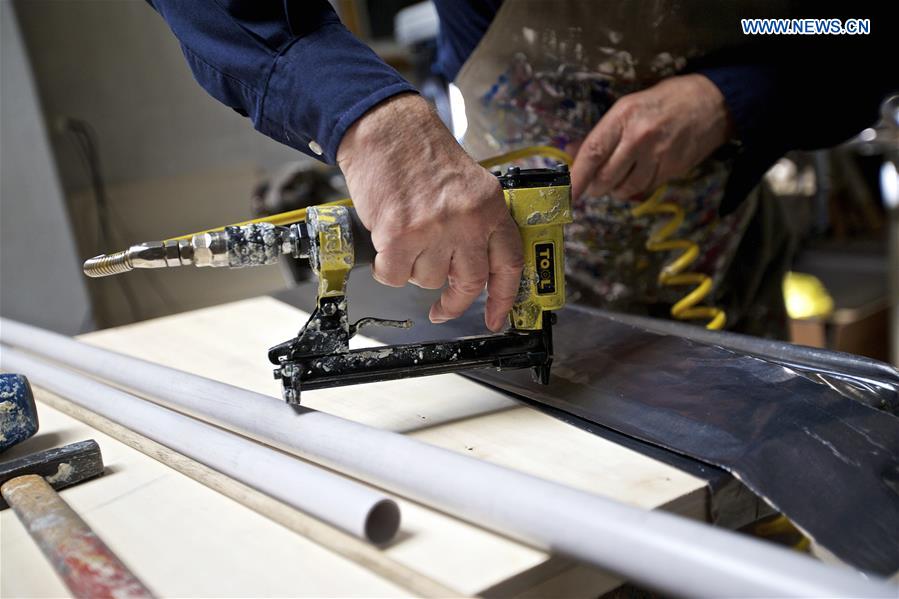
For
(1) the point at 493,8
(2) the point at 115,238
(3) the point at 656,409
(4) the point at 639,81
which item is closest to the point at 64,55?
(2) the point at 115,238

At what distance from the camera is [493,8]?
4.28ft

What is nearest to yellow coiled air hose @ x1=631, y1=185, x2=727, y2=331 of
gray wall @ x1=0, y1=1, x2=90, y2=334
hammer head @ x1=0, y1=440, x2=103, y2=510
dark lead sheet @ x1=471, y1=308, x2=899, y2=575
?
dark lead sheet @ x1=471, y1=308, x2=899, y2=575

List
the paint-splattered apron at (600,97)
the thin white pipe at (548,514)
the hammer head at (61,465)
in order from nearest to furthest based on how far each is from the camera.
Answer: the thin white pipe at (548,514)
the hammer head at (61,465)
the paint-splattered apron at (600,97)

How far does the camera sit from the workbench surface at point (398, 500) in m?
0.58

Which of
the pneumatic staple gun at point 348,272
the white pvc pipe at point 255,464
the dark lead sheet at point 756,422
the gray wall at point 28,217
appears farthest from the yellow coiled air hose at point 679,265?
the gray wall at point 28,217

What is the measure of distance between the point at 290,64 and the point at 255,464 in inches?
17.7

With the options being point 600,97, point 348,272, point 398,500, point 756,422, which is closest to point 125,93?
point 600,97

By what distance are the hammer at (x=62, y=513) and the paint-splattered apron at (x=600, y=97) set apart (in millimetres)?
888

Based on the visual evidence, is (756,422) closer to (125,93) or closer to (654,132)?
(654,132)

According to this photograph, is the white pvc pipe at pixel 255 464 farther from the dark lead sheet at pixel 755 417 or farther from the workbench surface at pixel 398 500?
the dark lead sheet at pixel 755 417

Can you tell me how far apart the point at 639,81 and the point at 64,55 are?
2282 millimetres

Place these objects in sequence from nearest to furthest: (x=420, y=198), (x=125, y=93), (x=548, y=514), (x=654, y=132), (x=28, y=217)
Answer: (x=548, y=514) → (x=420, y=198) → (x=654, y=132) → (x=28, y=217) → (x=125, y=93)

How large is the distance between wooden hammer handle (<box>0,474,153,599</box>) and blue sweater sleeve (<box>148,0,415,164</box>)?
45cm

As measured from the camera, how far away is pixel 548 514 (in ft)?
1.86
